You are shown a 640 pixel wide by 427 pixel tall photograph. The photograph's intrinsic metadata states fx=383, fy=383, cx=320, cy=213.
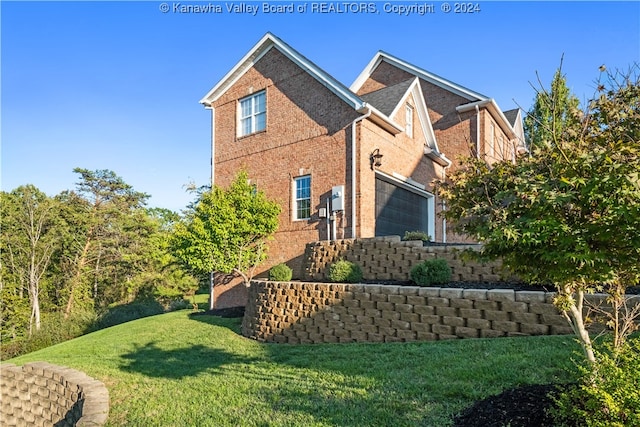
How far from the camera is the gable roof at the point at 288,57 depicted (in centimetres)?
1213

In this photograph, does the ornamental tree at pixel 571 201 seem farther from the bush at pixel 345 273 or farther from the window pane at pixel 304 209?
the window pane at pixel 304 209

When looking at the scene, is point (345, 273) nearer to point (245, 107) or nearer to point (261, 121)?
point (261, 121)

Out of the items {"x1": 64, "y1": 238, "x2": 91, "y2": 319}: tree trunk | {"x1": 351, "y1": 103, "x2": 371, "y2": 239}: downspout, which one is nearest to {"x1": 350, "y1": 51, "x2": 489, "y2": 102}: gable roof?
{"x1": 351, "y1": 103, "x2": 371, "y2": 239}: downspout

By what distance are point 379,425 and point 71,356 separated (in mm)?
8261

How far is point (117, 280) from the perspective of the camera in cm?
2709

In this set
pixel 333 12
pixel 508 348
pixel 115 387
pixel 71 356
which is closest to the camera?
pixel 508 348

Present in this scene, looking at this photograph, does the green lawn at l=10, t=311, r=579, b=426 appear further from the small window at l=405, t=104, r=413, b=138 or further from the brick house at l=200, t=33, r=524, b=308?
the small window at l=405, t=104, r=413, b=138

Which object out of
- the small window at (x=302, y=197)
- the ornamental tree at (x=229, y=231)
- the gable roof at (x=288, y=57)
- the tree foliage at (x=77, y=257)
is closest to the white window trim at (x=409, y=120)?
the gable roof at (x=288, y=57)

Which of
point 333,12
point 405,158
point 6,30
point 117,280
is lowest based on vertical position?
point 117,280

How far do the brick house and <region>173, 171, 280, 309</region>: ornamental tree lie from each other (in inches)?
28.9

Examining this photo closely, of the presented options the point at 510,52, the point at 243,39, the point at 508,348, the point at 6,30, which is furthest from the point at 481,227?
the point at 243,39

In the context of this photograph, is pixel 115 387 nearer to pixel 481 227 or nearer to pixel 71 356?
pixel 71 356

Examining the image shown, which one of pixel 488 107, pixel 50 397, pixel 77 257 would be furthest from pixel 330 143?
pixel 77 257

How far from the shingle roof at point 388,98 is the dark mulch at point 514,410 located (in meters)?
10.7
